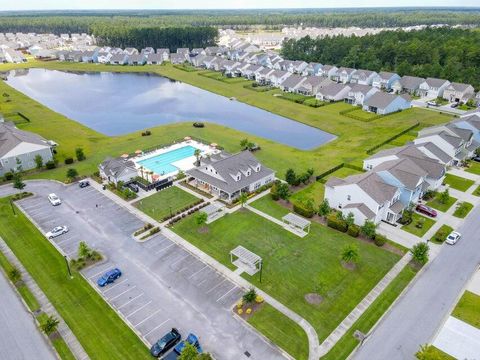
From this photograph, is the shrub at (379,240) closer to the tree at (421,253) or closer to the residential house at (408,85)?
the tree at (421,253)

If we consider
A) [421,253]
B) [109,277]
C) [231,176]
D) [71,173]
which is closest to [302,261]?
[421,253]

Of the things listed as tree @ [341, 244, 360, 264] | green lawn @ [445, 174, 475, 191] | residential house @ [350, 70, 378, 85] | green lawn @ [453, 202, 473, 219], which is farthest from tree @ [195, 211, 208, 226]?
residential house @ [350, 70, 378, 85]

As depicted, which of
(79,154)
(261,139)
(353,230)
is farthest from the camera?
(261,139)

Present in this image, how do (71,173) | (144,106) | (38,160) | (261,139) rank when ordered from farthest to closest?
(144,106) < (261,139) < (38,160) < (71,173)

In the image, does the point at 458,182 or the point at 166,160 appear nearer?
the point at 458,182

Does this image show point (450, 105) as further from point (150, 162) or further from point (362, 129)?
point (150, 162)

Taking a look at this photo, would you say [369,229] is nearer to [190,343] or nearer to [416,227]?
[416,227]

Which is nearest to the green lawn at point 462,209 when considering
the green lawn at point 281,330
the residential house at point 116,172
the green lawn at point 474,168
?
the green lawn at point 474,168
